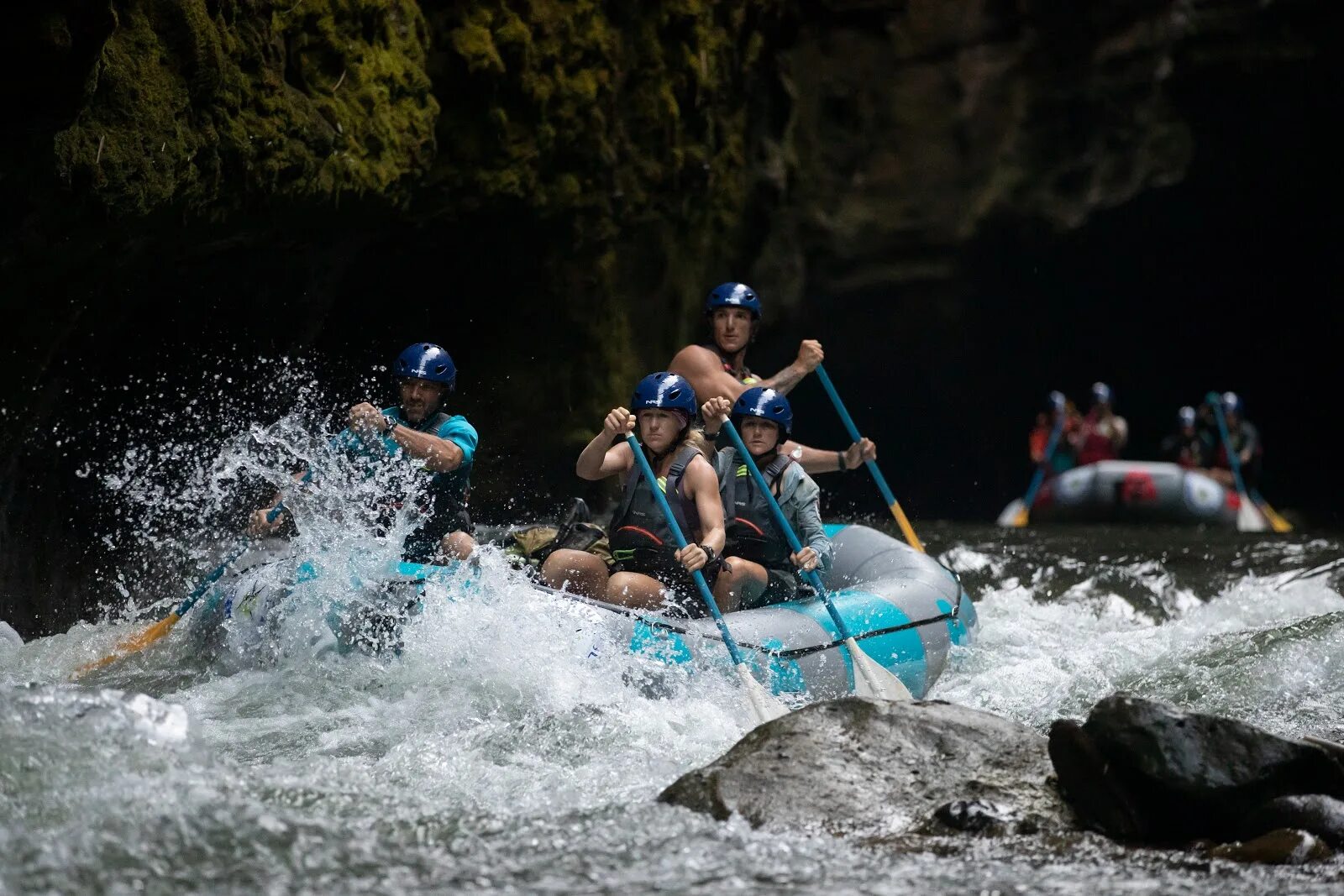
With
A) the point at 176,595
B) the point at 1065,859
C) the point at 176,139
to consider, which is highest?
the point at 176,139

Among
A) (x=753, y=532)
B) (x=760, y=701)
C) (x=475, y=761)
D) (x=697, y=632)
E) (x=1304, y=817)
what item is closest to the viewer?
(x=1304, y=817)

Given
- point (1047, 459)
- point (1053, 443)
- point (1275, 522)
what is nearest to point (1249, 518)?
point (1275, 522)

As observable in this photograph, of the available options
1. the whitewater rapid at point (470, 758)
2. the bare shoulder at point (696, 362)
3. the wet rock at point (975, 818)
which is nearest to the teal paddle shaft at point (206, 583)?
the whitewater rapid at point (470, 758)

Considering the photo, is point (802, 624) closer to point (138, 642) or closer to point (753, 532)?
point (753, 532)

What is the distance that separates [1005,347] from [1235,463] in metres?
6.62

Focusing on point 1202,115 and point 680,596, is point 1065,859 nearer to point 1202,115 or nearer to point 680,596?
point 680,596

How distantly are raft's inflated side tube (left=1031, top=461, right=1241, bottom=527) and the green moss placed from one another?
978 cm

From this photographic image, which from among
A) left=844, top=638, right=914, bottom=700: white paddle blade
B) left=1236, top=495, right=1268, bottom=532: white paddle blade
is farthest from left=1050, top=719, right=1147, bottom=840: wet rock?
left=1236, top=495, right=1268, bottom=532: white paddle blade

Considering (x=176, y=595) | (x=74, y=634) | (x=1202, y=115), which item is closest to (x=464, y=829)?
(x=74, y=634)

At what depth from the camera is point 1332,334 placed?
23891 mm

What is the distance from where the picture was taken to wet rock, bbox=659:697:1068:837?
4.28m

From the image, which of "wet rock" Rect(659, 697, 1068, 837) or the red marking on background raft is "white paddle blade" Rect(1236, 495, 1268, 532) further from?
"wet rock" Rect(659, 697, 1068, 837)

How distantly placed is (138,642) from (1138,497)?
39.4 feet

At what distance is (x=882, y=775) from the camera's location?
14.8ft
